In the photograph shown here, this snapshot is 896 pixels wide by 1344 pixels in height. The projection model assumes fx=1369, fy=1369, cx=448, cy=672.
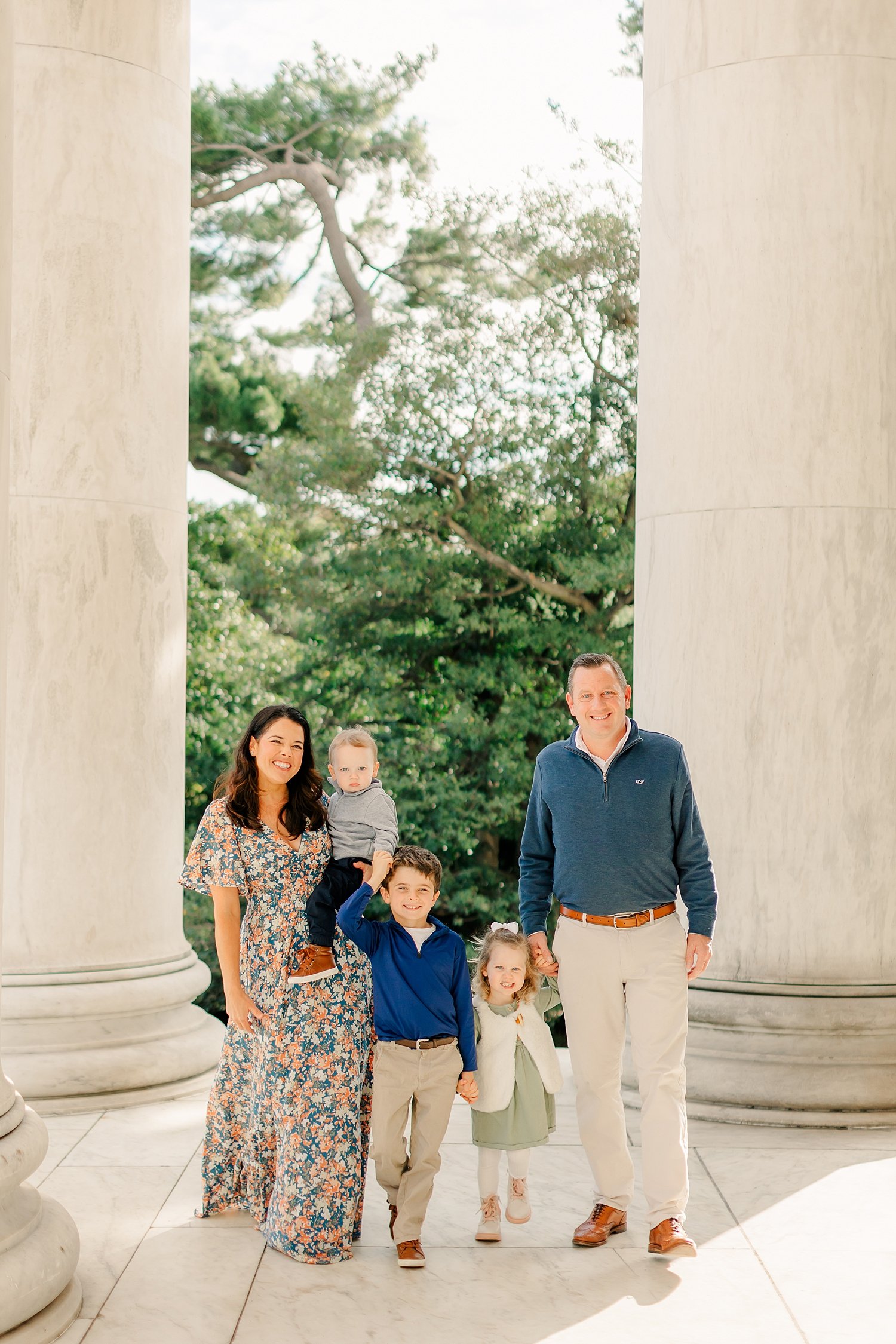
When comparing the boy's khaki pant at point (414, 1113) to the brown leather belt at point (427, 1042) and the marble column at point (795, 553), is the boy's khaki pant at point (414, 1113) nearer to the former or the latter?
the brown leather belt at point (427, 1042)

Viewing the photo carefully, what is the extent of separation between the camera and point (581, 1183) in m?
21.2

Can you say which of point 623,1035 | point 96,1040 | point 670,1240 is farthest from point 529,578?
point 670,1240

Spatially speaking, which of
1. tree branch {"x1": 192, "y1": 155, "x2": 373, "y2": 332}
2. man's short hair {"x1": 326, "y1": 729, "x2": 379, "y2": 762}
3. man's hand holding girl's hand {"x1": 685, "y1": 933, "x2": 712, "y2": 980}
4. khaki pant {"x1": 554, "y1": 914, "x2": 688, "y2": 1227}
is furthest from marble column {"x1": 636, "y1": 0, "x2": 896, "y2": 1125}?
tree branch {"x1": 192, "y1": 155, "x2": 373, "y2": 332}

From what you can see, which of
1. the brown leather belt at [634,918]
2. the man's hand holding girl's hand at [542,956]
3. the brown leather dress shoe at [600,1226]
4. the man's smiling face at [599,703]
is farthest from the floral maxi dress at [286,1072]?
the man's smiling face at [599,703]

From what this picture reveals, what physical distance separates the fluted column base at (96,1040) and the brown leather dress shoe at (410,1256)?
9.37 metres

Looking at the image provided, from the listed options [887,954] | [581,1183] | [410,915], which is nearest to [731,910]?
[887,954]

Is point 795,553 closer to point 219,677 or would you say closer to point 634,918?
point 634,918

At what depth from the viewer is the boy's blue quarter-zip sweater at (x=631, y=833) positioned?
18453 millimetres

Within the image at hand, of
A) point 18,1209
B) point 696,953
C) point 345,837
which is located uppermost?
point 345,837

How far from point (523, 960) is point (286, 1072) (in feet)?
11.5

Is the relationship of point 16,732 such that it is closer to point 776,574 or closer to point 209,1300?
point 209,1300

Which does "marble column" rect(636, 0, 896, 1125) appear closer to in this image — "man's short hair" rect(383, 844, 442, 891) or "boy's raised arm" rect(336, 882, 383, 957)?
"man's short hair" rect(383, 844, 442, 891)

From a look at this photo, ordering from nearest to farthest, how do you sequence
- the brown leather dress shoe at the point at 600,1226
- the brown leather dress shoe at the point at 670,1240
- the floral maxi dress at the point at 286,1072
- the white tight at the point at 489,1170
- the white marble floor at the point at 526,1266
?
the white marble floor at the point at 526,1266 → the brown leather dress shoe at the point at 670,1240 → the floral maxi dress at the point at 286,1072 → the brown leather dress shoe at the point at 600,1226 → the white tight at the point at 489,1170

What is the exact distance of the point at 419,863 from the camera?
18.0 metres
